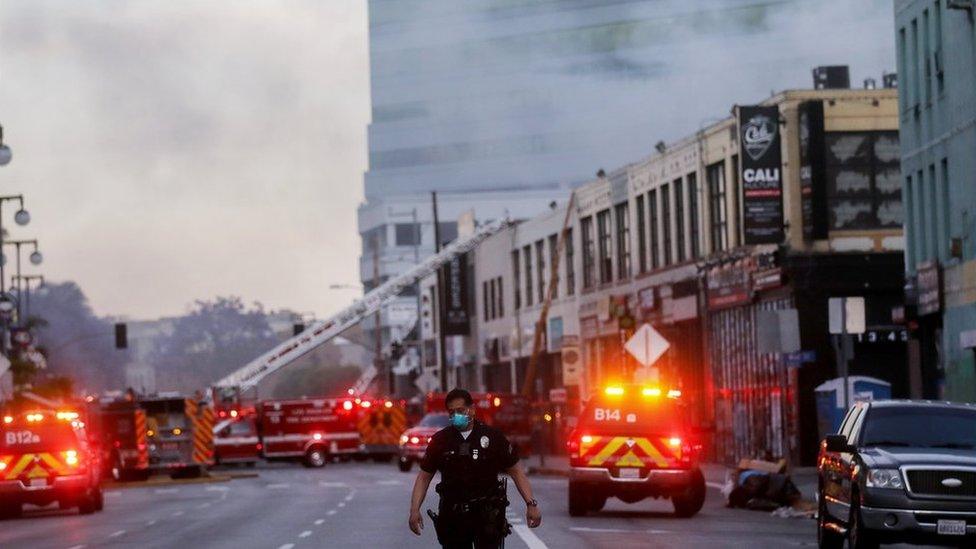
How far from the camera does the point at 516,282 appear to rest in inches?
3521

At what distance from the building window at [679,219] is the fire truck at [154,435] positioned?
1631cm

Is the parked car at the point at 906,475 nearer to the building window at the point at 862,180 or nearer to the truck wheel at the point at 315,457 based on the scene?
the building window at the point at 862,180

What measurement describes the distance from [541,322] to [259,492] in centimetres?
3170

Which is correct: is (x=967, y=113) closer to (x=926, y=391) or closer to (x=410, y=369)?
(x=926, y=391)

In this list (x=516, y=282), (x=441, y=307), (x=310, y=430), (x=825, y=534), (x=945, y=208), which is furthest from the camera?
(x=441, y=307)

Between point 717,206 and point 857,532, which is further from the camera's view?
point 717,206

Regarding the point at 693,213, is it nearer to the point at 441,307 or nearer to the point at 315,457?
the point at 315,457

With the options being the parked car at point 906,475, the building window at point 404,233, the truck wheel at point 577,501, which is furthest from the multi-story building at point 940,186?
the building window at point 404,233

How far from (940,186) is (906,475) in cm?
2466

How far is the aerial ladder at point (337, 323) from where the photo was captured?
326ft

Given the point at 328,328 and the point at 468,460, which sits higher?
the point at 328,328

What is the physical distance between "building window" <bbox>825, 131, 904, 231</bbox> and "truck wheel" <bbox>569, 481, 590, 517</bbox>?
835 inches

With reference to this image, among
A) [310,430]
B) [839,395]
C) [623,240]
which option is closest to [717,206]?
[623,240]

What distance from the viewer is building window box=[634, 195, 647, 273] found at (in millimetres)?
69500
